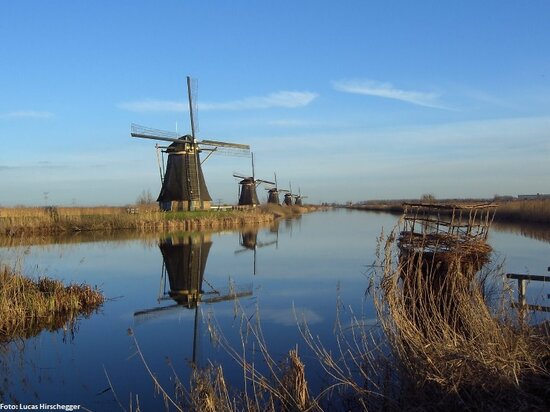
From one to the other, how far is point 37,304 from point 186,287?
3806mm

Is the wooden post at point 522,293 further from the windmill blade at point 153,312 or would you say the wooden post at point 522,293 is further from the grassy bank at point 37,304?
the grassy bank at point 37,304

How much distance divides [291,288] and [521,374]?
754 cm

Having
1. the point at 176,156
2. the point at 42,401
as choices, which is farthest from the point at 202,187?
the point at 42,401

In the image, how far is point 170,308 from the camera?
30.2ft

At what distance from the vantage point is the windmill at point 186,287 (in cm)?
882

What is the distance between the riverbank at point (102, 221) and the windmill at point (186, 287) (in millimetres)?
10121

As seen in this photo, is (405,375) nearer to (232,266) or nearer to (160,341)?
(160,341)

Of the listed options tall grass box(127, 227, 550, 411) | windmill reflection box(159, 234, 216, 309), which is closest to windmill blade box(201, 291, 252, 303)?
windmill reflection box(159, 234, 216, 309)

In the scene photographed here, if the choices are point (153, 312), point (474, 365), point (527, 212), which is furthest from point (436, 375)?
point (527, 212)

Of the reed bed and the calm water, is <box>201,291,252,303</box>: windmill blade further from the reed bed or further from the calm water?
the reed bed

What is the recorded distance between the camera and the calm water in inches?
213

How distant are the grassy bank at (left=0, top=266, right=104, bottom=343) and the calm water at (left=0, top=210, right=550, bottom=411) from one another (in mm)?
294

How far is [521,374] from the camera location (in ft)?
11.6

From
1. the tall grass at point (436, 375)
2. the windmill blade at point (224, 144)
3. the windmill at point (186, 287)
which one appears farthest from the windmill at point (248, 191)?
the tall grass at point (436, 375)
